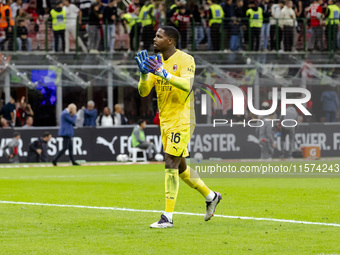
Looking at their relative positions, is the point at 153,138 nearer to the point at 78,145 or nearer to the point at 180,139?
the point at 78,145

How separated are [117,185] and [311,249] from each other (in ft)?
35.3

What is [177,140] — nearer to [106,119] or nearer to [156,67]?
[156,67]

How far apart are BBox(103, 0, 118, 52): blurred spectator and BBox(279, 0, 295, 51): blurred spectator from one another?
6.56 meters

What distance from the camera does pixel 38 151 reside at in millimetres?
30172

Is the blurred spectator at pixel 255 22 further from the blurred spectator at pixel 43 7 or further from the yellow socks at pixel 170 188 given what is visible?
the yellow socks at pixel 170 188

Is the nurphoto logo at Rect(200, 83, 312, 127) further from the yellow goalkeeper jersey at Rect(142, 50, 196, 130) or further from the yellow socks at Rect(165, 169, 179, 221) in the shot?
the yellow socks at Rect(165, 169, 179, 221)

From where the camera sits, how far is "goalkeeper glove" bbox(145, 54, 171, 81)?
1042 cm

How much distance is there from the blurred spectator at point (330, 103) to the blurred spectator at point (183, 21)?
578 centimetres

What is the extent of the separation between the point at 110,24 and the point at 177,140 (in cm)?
2250

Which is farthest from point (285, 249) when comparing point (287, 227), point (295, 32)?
point (295, 32)

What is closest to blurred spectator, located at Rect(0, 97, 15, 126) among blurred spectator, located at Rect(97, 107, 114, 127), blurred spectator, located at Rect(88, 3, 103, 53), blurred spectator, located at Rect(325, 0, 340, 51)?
blurred spectator, located at Rect(97, 107, 114, 127)

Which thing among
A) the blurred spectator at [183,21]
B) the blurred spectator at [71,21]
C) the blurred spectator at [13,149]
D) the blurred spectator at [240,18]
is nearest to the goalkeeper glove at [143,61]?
the blurred spectator at [13,149]

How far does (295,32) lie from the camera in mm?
35000

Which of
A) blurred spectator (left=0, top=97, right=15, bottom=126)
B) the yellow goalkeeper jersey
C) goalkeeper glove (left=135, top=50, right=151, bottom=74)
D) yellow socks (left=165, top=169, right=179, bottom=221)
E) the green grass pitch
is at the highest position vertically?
goalkeeper glove (left=135, top=50, right=151, bottom=74)
